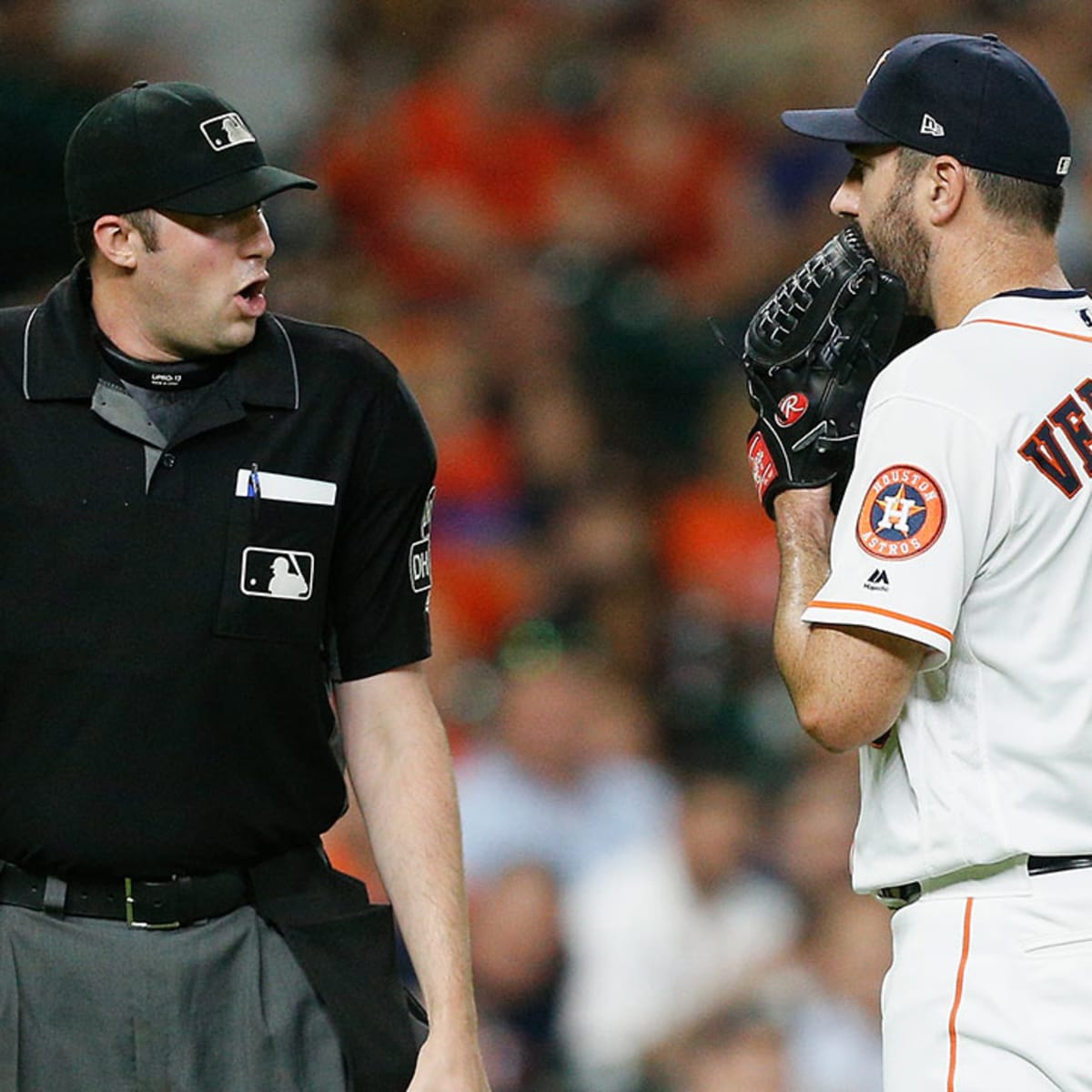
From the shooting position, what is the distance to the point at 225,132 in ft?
7.36

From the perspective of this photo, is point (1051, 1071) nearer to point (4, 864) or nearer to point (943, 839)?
point (943, 839)

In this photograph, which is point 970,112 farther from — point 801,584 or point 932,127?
point 801,584

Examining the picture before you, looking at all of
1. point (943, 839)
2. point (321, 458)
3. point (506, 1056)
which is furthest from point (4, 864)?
point (506, 1056)

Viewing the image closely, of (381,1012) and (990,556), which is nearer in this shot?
(990,556)

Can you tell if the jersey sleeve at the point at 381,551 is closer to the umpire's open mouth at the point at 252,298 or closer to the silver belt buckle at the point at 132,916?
the umpire's open mouth at the point at 252,298

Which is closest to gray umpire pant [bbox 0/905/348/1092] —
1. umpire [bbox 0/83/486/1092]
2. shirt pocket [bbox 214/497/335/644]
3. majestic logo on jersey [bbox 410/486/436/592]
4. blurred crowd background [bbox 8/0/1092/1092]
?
umpire [bbox 0/83/486/1092]

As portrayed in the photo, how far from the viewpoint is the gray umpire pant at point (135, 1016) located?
211 centimetres

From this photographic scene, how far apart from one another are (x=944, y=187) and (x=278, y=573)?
0.86 meters

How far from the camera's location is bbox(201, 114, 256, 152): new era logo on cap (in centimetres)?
222

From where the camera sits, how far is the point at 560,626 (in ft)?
15.4

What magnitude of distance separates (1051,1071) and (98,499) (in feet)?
3.85

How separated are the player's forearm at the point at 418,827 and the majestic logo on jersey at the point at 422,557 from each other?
11 cm

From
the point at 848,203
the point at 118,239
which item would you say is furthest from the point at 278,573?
the point at 848,203

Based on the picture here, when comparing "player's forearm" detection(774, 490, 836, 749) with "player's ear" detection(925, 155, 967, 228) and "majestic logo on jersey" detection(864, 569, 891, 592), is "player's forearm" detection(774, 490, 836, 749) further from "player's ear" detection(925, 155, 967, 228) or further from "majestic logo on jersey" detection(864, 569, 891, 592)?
"player's ear" detection(925, 155, 967, 228)
